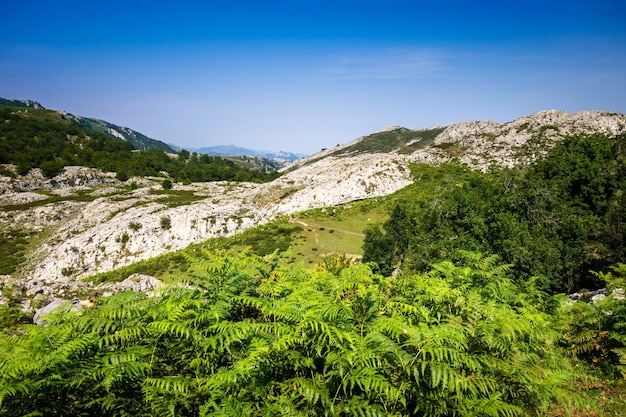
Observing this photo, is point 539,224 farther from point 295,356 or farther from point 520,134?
point 520,134

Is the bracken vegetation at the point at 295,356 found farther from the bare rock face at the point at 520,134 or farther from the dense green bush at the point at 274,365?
the bare rock face at the point at 520,134

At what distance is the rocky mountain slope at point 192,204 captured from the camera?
188 ft

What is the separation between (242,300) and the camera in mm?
6516

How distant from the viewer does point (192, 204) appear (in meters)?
72.7

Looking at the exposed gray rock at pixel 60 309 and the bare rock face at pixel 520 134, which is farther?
the bare rock face at pixel 520 134

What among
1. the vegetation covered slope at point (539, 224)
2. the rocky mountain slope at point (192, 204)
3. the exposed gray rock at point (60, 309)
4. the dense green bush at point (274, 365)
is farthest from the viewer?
the rocky mountain slope at point (192, 204)

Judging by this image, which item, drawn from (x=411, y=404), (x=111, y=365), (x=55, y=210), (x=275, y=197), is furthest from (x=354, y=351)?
(x=55, y=210)

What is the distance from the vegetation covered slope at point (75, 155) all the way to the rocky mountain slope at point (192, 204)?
1994 centimetres

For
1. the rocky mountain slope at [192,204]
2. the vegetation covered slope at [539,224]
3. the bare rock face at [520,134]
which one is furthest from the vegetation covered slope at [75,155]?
the vegetation covered slope at [539,224]

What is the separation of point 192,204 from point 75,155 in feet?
304

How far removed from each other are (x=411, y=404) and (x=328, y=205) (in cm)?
6480

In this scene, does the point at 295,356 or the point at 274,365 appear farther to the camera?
the point at 274,365

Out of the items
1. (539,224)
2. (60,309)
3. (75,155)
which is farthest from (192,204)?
(75,155)

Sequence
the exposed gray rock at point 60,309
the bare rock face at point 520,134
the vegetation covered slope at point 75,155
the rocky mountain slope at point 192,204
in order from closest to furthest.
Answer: the exposed gray rock at point 60,309 → the rocky mountain slope at point 192,204 → the bare rock face at point 520,134 → the vegetation covered slope at point 75,155
